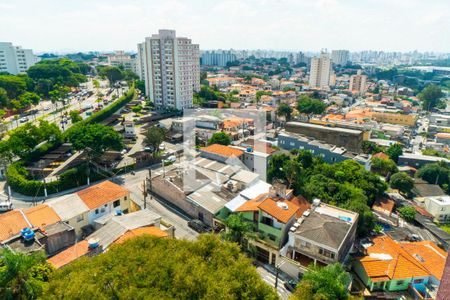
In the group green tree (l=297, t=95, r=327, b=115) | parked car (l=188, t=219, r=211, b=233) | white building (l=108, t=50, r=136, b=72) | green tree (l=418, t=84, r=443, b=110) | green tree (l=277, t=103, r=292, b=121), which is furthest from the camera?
white building (l=108, t=50, r=136, b=72)

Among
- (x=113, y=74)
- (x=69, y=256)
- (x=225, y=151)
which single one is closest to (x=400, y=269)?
(x=225, y=151)

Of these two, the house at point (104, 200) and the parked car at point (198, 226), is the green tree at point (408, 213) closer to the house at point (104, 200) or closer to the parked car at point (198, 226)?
the parked car at point (198, 226)

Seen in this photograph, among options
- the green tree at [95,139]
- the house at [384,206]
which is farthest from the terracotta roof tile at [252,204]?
the green tree at [95,139]

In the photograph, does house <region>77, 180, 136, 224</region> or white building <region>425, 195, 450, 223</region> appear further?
white building <region>425, 195, 450, 223</region>

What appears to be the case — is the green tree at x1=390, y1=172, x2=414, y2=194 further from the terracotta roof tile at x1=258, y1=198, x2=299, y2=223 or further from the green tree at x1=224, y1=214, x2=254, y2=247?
the green tree at x1=224, y1=214, x2=254, y2=247

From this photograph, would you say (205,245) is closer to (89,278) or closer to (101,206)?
(89,278)

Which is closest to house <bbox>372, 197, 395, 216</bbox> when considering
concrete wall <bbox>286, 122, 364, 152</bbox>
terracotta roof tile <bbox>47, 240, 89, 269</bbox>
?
concrete wall <bbox>286, 122, 364, 152</bbox>

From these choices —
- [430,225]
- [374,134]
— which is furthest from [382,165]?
[374,134]
